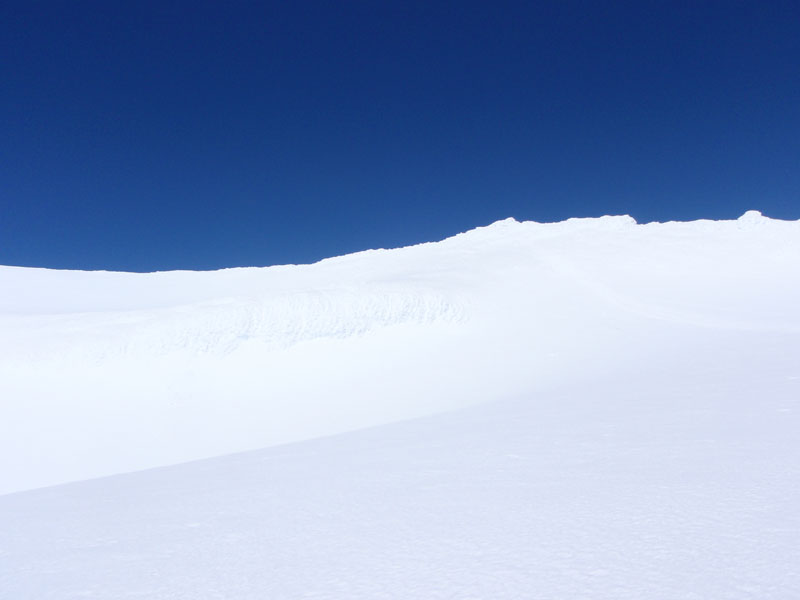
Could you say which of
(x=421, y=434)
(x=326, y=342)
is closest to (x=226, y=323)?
(x=326, y=342)

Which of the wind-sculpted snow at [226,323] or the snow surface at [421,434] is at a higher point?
the wind-sculpted snow at [226,323]

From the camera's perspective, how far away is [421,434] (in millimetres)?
7434

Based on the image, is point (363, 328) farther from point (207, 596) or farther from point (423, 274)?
point (207, 596)

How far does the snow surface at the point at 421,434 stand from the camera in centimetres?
349

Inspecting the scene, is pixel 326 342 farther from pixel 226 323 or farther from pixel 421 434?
pixel 421 434

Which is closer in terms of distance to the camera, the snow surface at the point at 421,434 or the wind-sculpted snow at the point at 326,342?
the snow surface at the point at 421,434

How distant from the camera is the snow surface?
349cm

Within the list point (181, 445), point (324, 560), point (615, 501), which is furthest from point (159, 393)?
point (615, 501)

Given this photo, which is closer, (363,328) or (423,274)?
(363,328)

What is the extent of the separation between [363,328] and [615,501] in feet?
35.3

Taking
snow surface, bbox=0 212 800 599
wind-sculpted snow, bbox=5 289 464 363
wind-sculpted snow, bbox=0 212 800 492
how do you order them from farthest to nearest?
1. wind-sculpted snow, bbox=5 289 464 363
2. wind-sculpted snow, bbox=0 212 800 492
3. snow surface, bbox=0 212 800 599

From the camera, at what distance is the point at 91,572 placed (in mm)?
3828

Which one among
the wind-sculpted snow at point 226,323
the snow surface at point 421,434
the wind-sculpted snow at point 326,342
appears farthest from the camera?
the wind-sculpted snow at point 226,323

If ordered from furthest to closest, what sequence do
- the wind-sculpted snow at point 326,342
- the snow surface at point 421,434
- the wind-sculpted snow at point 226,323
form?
1. the wind-sculpted snow at point 226,323
2. the wind-sculpted snow at point 326,342
3. the snow surface at point 421,434
